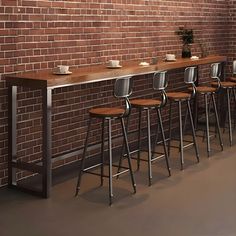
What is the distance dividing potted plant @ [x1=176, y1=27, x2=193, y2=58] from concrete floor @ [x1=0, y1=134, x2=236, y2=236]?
176 centimetres

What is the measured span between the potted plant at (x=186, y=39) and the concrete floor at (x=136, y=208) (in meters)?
1.76

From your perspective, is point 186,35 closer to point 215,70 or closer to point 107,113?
point 215,70

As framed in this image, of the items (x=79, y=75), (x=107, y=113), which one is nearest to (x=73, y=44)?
(x=79, y=75)

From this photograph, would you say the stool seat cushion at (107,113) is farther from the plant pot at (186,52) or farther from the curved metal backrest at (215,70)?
the plant pot at (186,52)

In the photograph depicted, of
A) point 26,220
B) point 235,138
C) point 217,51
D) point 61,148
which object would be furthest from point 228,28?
point 26,220

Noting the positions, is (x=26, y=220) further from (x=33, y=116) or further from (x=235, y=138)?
(x=235, y=138)

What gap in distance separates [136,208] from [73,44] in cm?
163

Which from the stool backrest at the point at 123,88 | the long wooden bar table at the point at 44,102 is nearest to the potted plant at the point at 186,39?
the long wooden bar table at the point at 44,102

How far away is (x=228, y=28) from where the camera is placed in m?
7.23

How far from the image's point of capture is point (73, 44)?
14.6ft

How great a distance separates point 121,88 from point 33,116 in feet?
2.51

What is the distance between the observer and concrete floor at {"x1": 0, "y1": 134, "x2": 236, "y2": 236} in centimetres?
321

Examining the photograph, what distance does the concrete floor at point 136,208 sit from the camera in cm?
321

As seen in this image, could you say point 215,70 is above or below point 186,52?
below
